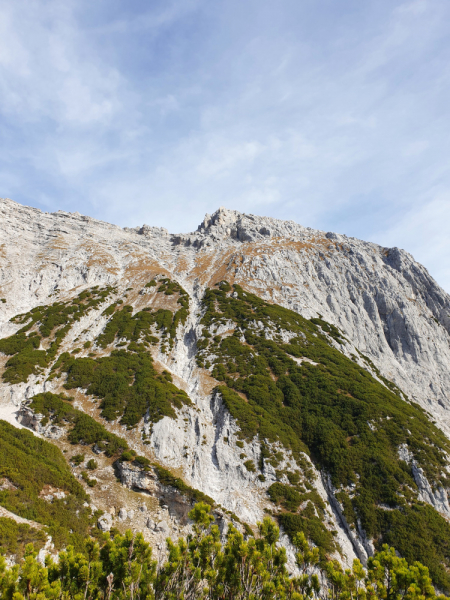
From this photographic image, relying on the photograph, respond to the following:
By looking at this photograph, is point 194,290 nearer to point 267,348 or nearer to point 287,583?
point 267,348

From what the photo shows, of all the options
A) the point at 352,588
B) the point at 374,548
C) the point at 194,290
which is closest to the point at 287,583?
the point at 352,588

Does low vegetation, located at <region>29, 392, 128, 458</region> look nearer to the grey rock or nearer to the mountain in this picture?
the mountain

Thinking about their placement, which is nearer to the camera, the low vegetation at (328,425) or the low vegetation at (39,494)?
the low vegetation at (39,494)

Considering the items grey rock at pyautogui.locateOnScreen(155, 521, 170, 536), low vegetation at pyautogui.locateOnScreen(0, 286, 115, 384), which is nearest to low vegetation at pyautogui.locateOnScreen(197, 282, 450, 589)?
grey rock at pyautogui.locateOnScreen(155, 521, 170, 536)

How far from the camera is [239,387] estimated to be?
148ft

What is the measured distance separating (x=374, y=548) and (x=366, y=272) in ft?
243

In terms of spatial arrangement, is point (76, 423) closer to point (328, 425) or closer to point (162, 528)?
point (162, 528)

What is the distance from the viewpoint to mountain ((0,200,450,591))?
28734 mm

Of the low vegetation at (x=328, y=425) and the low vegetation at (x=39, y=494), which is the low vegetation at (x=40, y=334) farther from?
the low vegetation at (x=328, y=425)

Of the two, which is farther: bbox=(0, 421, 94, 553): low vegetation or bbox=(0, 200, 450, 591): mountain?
bbox=(0, 200, 450, 591): mountain

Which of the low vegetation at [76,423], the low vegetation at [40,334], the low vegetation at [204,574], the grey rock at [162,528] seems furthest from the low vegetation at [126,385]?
the low vegetation at [204,574]

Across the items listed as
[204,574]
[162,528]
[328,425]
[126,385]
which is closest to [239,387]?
[328,425]

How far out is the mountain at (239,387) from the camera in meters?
28.7

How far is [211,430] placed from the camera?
38594mm
